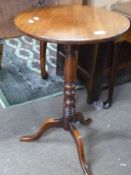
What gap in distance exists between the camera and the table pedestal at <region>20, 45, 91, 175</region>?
4.50 ft

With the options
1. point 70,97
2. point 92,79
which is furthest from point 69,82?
point 92,79

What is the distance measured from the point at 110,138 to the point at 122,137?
0.25 ft

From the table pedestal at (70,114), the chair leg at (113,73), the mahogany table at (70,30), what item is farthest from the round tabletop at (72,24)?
the chair leg at (113,73)

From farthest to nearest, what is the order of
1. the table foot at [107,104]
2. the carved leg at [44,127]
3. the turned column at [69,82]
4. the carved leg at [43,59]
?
the carved leg at [43,59]
the table foot at [107,104]
the carved leg at [44,127]
the turned column at [69,82]

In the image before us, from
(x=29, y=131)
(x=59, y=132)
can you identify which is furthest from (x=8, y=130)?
(x=59, y=132)

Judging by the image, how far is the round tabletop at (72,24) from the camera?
1.16 metres

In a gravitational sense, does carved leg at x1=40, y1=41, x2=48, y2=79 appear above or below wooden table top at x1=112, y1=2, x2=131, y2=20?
below

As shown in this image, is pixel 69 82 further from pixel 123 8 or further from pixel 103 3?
pixel 103 3

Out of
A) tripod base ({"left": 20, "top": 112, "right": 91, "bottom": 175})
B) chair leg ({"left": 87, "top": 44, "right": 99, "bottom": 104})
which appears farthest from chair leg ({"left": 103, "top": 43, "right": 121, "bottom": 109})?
tripod base ({"left": 20, "top": 112, "right": 91, "bottom": 175})

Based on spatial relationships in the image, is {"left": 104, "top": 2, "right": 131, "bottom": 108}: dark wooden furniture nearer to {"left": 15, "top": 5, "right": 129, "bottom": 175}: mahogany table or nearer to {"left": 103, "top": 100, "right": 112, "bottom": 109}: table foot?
{"left": 103, "top": 100, "right": 112, "bottom": 109}: table foot

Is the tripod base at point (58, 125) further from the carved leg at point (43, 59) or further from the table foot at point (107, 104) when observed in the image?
the carved leg at point (43, 59)

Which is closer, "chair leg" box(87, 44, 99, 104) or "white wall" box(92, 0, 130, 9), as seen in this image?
"chair leg" box(87, 44, 99, 104)

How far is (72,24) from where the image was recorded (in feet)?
4.17

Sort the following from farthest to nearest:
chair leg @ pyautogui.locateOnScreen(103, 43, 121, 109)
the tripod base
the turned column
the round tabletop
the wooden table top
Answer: chair leg @ pyautogui.locateOnScreen(103, 43, 121, 109)
the wooden table top
the tripod base
the turned column
the round tabletop
